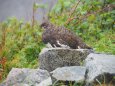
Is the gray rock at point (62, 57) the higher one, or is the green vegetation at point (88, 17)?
the green vegetation at point (88, 17)

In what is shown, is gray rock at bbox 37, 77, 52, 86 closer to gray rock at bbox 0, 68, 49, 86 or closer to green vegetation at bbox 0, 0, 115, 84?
gray rock at bbox 0, 68, 49, 86

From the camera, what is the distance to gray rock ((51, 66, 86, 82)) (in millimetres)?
5273

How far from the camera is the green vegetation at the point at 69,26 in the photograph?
8.66 meters

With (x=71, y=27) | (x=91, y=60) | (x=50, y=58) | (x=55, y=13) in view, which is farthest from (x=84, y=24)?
(x=91, y=60)

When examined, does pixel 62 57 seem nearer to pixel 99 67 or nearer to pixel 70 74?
pixel 70 74

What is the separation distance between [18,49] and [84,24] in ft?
5.04

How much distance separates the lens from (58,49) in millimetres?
6570

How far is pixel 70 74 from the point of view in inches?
212

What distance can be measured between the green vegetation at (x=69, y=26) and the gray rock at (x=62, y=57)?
156 centimetres

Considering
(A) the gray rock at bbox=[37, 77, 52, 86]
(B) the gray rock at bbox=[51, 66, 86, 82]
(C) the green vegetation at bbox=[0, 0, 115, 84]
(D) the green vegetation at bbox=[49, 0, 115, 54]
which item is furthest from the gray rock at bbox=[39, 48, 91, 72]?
(D) the green vegetation at bbox=[49, 0, 115, 54]

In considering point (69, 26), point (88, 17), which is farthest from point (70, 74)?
point (88, 17)

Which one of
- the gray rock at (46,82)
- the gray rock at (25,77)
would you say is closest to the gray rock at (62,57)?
the gray rock at (25,77)

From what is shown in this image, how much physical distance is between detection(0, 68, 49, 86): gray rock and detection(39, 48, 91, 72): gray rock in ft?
2.14

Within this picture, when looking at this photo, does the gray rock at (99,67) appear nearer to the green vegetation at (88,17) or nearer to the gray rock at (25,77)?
the gray rock at (25,77)
